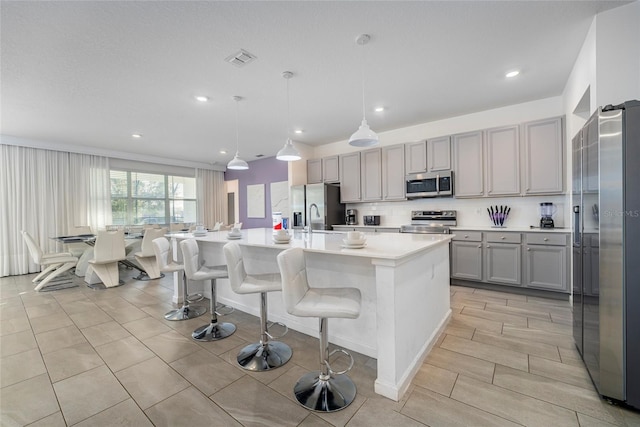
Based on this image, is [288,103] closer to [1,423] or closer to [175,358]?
[175,358]

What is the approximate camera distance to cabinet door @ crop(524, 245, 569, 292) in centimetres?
329

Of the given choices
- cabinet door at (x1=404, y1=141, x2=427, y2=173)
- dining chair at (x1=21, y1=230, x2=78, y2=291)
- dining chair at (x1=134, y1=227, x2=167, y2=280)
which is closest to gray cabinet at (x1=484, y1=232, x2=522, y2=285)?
cabinet door at (x1=404, y1=141, x2=427, y2=173)

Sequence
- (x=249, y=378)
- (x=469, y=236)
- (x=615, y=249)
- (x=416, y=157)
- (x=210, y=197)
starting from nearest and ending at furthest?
(x=615, y=249) → (x=249, y=378) → (x=469, y=236) → (x=416, y=157) → (x=210, y=197)

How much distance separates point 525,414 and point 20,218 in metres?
7.99

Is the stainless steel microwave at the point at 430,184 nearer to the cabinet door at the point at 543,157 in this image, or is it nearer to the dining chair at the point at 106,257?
the cabinet door at the point at 543,157

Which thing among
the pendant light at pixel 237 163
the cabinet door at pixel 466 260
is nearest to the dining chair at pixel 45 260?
the pendant light at pixel 237 163

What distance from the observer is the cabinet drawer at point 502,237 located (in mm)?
3549

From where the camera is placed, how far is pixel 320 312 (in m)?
1.57

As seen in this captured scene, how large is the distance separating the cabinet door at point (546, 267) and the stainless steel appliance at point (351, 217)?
9.57 ft

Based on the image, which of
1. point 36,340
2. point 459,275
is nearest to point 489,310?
point 459,275

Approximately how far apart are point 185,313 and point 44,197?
16.2 ft

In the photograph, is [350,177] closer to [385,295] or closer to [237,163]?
[237,163]

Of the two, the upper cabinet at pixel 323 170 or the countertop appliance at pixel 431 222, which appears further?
the upper cabinet at pixel 323 170

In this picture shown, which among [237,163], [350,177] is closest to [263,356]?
[237,163]
